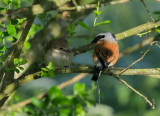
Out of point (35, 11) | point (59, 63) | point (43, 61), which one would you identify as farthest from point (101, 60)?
point (35, 11)

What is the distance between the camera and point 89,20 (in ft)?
14.0

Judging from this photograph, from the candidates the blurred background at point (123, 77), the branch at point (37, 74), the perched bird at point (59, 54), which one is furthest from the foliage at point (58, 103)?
the blurred background at point (123, 77)

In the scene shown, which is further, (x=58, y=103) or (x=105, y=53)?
(x=105, y=53)

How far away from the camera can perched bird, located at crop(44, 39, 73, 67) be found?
2.49 meters

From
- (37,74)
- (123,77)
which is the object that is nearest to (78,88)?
(37,74)

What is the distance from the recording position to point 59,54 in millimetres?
2553

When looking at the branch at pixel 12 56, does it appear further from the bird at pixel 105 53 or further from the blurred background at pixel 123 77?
the blurred background at pixel 123 77

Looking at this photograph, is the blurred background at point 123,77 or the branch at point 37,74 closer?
the branch at point 37,74

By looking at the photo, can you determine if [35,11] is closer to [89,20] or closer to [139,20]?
[89,20]

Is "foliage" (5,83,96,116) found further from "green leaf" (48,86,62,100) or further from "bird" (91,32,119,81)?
"bird" (91,32,119,81)

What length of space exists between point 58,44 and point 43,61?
0.23 metres

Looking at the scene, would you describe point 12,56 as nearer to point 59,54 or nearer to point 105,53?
point 59,54

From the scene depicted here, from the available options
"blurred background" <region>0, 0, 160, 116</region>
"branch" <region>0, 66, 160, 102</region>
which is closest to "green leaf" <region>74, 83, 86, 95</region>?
"branch" <region>0, 66, 160, 102</region>

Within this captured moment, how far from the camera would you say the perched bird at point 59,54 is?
8.17 ft
